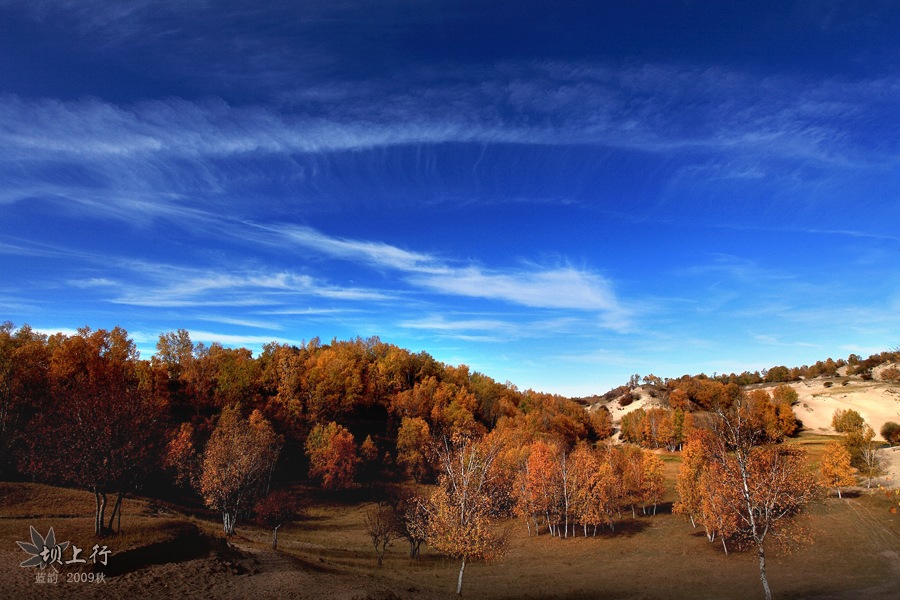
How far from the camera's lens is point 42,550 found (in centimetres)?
2948

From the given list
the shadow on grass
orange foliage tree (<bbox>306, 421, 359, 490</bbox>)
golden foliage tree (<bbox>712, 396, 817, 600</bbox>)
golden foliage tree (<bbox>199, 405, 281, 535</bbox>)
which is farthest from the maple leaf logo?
orange foliage tree (<bbox>306, 421, 359, 490</bbox>)

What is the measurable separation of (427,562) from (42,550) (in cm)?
3919

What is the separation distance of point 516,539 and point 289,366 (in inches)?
3054

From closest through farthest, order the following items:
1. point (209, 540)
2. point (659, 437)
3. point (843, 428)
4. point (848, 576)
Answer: point (209, 540), point (848, 576), point (843, 428), point (659, 437)

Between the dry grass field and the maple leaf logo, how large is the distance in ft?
1.90

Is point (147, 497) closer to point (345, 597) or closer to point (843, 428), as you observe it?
point (345, 597)

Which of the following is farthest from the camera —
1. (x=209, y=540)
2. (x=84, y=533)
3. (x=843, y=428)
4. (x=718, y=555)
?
(x=843, y=428)

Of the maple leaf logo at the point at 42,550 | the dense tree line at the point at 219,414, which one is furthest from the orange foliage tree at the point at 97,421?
the maple leaf logo at the point at 42,550

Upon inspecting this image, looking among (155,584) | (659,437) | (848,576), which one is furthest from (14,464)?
(659,437)

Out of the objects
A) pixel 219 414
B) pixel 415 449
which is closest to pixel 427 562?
pixel 415 449

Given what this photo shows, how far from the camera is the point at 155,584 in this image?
28.7m

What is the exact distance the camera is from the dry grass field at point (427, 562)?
29.8 metres

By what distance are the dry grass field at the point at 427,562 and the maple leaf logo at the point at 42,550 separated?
58cm

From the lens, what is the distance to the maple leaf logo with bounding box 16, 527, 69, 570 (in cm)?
2825
